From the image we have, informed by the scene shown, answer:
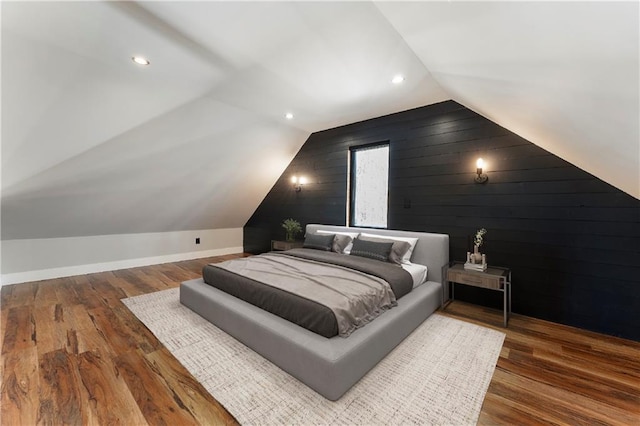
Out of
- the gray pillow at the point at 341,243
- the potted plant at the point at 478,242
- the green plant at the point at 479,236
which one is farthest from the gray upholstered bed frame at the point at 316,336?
the gray pillow at the point at 341,243

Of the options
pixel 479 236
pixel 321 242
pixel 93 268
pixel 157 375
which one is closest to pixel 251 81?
pixel 321 242

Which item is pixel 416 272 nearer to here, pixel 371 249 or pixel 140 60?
pixel 371 249

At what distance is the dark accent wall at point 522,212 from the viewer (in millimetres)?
2527

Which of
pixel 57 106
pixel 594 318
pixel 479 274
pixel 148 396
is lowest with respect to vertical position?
pixel 148 396

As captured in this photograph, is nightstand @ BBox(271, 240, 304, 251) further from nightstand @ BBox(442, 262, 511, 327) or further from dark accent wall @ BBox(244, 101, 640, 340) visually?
nightstand @ BBox(442, 262, 511, 327)

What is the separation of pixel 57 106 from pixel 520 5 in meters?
3.67

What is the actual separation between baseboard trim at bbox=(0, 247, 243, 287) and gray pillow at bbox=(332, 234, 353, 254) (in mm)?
3717

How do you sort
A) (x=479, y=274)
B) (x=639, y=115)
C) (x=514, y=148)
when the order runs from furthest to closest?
1. (x=514, y=148)
2. (x=479, y=274)
3. (x=639, y=115)

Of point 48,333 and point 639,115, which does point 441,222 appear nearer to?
point 639,115

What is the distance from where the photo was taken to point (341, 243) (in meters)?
4.01

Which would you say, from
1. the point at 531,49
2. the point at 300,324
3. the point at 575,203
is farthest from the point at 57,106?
the point at 575,203

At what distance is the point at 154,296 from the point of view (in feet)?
11.5

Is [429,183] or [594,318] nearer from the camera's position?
[594,318]

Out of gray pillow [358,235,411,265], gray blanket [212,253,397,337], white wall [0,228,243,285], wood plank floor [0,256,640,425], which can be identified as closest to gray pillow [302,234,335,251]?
gray blanket [212,253,397,337]
